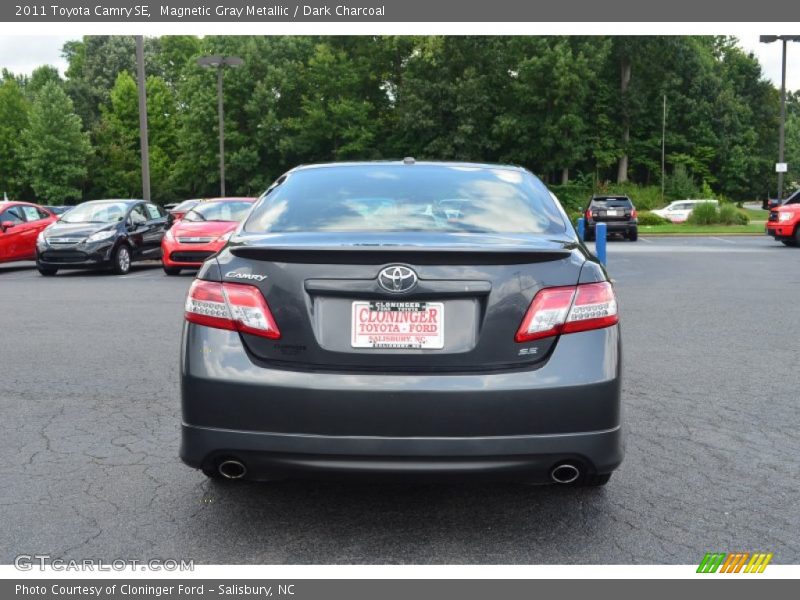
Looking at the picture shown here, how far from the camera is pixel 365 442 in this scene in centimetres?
340

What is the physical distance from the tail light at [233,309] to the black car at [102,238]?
1505 centimetres

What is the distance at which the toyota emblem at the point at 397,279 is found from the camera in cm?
340

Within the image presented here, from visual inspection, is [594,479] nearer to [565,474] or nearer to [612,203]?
[565,474]

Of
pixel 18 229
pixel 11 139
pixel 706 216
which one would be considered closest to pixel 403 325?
pixel 18 229

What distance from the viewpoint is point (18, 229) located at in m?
19.7

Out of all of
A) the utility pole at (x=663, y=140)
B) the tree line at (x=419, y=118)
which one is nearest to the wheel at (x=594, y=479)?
the tree line at (x=419, y=118)

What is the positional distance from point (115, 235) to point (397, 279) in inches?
627

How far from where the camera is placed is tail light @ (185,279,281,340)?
3.51m

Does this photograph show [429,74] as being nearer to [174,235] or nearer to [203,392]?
[174,235]

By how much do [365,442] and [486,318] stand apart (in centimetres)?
64

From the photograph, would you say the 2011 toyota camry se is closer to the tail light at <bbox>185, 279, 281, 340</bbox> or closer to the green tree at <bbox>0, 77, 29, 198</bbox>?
the tail light at <bbox>185, 279, 281, 340</bbox>

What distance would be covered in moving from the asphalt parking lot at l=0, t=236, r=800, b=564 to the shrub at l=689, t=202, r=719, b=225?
3292 cm

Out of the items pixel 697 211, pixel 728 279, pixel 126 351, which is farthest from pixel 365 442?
pixel 697 211

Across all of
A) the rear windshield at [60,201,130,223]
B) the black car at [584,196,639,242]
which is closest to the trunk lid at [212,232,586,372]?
the rear windshield at [60,201,130,223]
